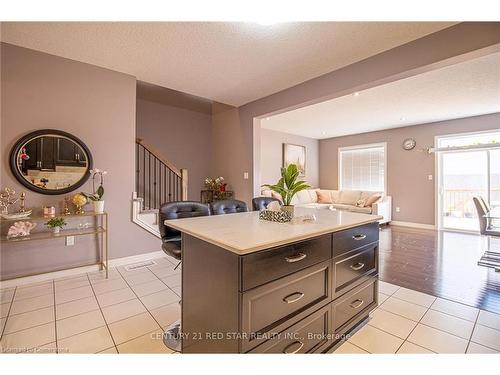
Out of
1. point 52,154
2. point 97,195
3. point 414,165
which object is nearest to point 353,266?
point 97,195

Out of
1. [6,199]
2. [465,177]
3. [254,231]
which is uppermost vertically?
[465,177]

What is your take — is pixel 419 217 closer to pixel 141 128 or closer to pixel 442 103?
pixel 442 103

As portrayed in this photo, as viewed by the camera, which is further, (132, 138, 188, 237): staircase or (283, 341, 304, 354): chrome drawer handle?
(132, 138, 188, 237): staircase

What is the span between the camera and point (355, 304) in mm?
1706

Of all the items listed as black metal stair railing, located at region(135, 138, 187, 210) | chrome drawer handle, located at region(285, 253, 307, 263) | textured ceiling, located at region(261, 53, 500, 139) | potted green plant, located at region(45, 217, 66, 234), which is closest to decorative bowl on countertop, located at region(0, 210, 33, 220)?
potted green plant, located at region(45, 217, 66, 234)

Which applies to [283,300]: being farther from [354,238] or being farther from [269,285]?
[354,238]

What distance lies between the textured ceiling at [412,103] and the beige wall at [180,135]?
1664mm

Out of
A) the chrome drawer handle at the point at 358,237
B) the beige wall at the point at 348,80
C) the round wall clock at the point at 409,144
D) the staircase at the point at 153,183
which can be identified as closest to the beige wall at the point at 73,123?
the staircase at the point at 153,183

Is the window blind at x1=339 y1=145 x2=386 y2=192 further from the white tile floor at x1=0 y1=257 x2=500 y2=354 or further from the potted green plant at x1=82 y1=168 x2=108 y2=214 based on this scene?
the potted green plant at x1=82 y1=168 x2=108 y2=214

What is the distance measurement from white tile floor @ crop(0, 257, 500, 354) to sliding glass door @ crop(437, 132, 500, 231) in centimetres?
430

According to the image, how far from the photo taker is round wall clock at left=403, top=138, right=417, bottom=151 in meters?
5.86

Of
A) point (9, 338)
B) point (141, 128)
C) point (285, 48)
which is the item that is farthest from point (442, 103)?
point (9, 338)

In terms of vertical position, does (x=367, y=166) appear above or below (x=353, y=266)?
above

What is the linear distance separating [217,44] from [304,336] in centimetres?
268
